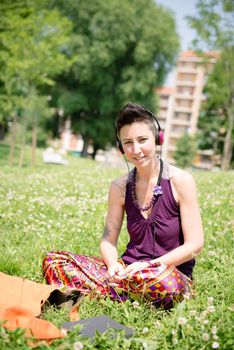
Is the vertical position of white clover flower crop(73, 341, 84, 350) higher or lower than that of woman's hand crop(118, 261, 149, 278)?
lower

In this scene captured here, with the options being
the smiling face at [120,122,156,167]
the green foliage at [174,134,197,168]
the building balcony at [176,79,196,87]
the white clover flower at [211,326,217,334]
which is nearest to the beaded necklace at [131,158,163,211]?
the smiling face at [120,122,156,167]

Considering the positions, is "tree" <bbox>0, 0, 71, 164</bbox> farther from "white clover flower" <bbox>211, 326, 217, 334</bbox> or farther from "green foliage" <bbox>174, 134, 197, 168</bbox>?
"green foliage" <bbox>174, 134, 197, 168</bbox>

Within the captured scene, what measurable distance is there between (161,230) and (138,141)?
2.70 feet

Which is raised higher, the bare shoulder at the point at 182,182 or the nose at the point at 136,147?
the nose at the point at 136,147

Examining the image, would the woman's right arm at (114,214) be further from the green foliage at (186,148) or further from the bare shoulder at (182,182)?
the green foliage at (186,148)

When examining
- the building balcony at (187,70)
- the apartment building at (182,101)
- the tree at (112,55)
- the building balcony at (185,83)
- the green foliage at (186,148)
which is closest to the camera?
the tree at (112,55)

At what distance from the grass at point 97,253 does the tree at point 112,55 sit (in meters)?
29.1

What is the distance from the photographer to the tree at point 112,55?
118 feet

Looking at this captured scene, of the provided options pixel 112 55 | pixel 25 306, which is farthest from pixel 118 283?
pixel 112 55

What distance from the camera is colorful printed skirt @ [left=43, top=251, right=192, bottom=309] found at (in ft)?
10.8

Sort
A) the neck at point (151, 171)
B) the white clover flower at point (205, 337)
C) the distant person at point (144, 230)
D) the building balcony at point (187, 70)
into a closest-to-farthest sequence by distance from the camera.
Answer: the white clover flower at point (205, 337)
the distant person at point (144, 230)
the neck at point (151, 171)
the building balcony at point (187, 70)

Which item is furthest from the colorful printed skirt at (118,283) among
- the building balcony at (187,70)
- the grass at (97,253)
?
the building balcony at (187,70)

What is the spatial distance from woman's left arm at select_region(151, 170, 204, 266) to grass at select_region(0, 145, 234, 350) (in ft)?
1.29

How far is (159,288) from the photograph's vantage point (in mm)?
3299
